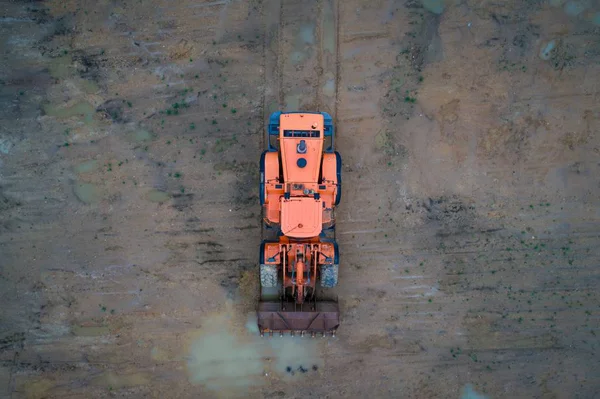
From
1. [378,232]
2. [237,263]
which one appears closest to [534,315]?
[378,232]

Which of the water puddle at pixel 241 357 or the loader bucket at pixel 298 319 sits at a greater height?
the loader bucket at pixel 298 319

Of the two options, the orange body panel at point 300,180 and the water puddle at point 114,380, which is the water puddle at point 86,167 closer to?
the orange body panel at point 300,180

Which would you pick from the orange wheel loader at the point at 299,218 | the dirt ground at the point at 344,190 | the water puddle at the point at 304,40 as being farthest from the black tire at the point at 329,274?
the water puddle at the point at 304,40

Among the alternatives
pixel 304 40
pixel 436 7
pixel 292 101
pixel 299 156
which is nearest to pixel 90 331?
pixel 299 156

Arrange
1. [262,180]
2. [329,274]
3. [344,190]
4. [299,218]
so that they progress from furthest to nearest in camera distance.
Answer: [344,190], [329,274], [262,180], [299,218]

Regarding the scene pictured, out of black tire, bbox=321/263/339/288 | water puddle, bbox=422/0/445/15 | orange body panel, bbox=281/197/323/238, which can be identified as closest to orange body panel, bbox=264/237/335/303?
black tire, bbox=321/263/339/288

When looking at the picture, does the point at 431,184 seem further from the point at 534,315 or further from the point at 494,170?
the point at 534,315

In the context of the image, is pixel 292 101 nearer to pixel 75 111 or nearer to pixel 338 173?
pixel 338 173
